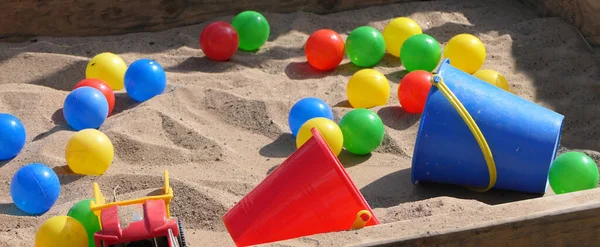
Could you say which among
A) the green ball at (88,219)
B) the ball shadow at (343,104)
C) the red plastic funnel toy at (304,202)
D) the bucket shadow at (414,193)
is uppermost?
the red plastic funnel toy at (304,202)

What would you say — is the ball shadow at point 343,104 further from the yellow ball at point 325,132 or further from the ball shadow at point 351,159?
the yellow ball at point 325,132

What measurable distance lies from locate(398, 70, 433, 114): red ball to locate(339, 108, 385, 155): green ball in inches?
14.2

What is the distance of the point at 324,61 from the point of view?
4648 mm

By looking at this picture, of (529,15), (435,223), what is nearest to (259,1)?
(529,15)

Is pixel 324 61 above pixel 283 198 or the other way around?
the other way around

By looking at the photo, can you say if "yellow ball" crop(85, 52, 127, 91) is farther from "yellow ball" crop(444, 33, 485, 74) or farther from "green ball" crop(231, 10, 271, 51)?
"yellow ball" crop(444, 33, 485, 74)

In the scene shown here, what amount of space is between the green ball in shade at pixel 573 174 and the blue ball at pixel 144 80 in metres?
1.92

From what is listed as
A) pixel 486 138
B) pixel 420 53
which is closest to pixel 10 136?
pixel 486 138

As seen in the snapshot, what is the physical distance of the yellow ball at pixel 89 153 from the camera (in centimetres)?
348

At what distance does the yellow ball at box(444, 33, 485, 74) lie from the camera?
451 centimetres

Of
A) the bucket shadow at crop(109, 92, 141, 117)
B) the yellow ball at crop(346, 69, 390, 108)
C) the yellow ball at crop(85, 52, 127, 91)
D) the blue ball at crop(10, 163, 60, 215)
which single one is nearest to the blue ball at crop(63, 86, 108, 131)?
the bucket shadow at crop(109, 92, 141, 117)

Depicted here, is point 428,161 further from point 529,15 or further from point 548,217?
point 529,15

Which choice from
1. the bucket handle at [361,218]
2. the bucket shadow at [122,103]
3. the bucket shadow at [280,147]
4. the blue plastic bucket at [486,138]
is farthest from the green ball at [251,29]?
the bucket handle at [361,218]

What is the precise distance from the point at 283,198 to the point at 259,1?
2.68 metres
